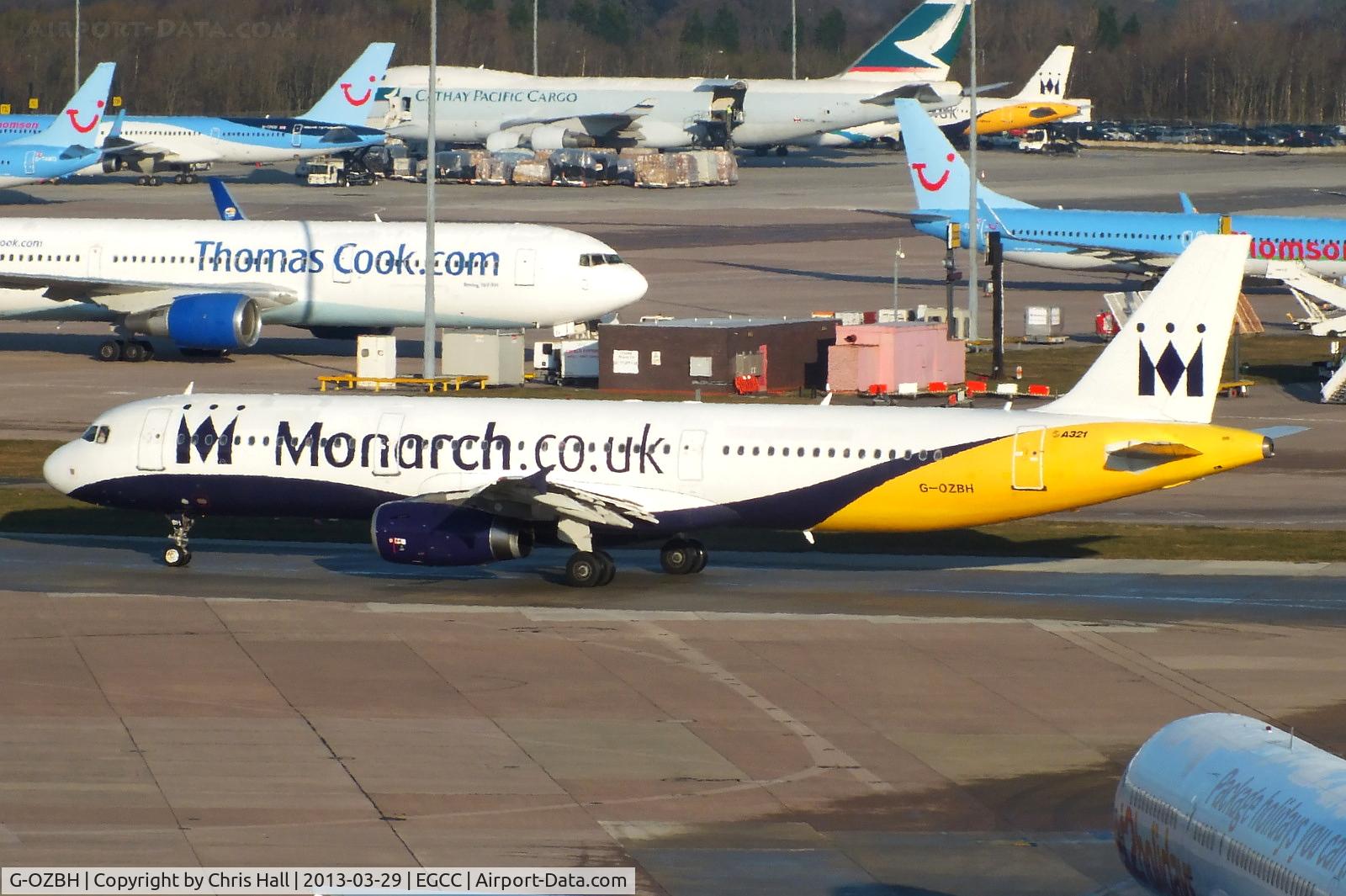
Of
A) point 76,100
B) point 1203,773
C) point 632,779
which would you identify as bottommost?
point 632,779

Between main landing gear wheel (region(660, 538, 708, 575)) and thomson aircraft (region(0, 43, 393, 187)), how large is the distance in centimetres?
10777

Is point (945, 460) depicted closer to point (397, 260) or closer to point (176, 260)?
point (397, 260)

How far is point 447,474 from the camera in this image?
132 feet

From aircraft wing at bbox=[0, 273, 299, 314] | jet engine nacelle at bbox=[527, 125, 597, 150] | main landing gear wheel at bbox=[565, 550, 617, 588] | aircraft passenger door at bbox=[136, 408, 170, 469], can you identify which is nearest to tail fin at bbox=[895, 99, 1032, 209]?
aircraft wing at bbox=[0, 273, 299, 314]

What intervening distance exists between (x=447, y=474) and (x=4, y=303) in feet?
123

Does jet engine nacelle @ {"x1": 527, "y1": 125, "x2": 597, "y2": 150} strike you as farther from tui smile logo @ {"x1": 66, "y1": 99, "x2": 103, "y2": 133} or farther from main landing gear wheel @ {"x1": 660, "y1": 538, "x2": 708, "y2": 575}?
main landing gear wheel @ {"x1": 660, "y1": 538, "x2": 708, "y2": 575}

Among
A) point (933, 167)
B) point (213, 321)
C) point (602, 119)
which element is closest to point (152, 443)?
point (213, 321)

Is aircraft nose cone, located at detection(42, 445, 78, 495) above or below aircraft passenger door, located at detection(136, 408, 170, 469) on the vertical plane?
below

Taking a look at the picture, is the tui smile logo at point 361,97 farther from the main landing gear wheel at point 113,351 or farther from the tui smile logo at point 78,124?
the main landing gear wheel at point 113,351

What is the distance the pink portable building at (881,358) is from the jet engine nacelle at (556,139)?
8622cm

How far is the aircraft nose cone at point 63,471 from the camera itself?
4184 cm

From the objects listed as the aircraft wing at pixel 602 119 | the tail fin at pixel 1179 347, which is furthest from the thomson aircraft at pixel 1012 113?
the tail fin at pixel 1179 347

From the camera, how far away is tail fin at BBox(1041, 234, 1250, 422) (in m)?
39.0

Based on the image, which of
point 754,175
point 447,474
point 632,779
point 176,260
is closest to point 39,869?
point 632,779
